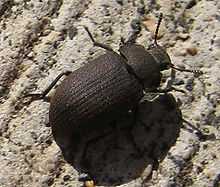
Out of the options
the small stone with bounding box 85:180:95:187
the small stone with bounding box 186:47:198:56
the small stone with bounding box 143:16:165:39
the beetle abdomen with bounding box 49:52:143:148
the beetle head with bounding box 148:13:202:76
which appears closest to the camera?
the beetle abdomen with bounding box 49:52:143:148

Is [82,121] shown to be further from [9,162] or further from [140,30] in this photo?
[140,30]

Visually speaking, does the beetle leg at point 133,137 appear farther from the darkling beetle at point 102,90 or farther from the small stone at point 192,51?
the small stone at point 192,51

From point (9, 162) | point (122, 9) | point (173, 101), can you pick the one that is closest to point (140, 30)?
point (122, 9)

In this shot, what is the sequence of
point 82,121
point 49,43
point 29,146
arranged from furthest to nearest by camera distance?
point 49,43 < point 29,146 < point 82,121

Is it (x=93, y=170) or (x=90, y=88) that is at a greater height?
(x=90, y=88)

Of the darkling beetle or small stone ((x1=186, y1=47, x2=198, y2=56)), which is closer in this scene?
the darkling beetle

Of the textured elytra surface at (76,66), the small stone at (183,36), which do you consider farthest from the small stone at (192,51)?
the small stone at (183,36)

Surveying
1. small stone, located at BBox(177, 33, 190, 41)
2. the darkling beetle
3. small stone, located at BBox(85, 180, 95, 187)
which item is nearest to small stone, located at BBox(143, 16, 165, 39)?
small stone, located at BBox(177, 33, 190, 41)

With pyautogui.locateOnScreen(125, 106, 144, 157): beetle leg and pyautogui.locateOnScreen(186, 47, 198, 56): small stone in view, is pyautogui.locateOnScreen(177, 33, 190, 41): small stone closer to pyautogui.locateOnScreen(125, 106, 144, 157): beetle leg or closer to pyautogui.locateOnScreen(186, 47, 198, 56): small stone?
pyautogui.locateOnScreen(186, 47, 198, 56): small stone
